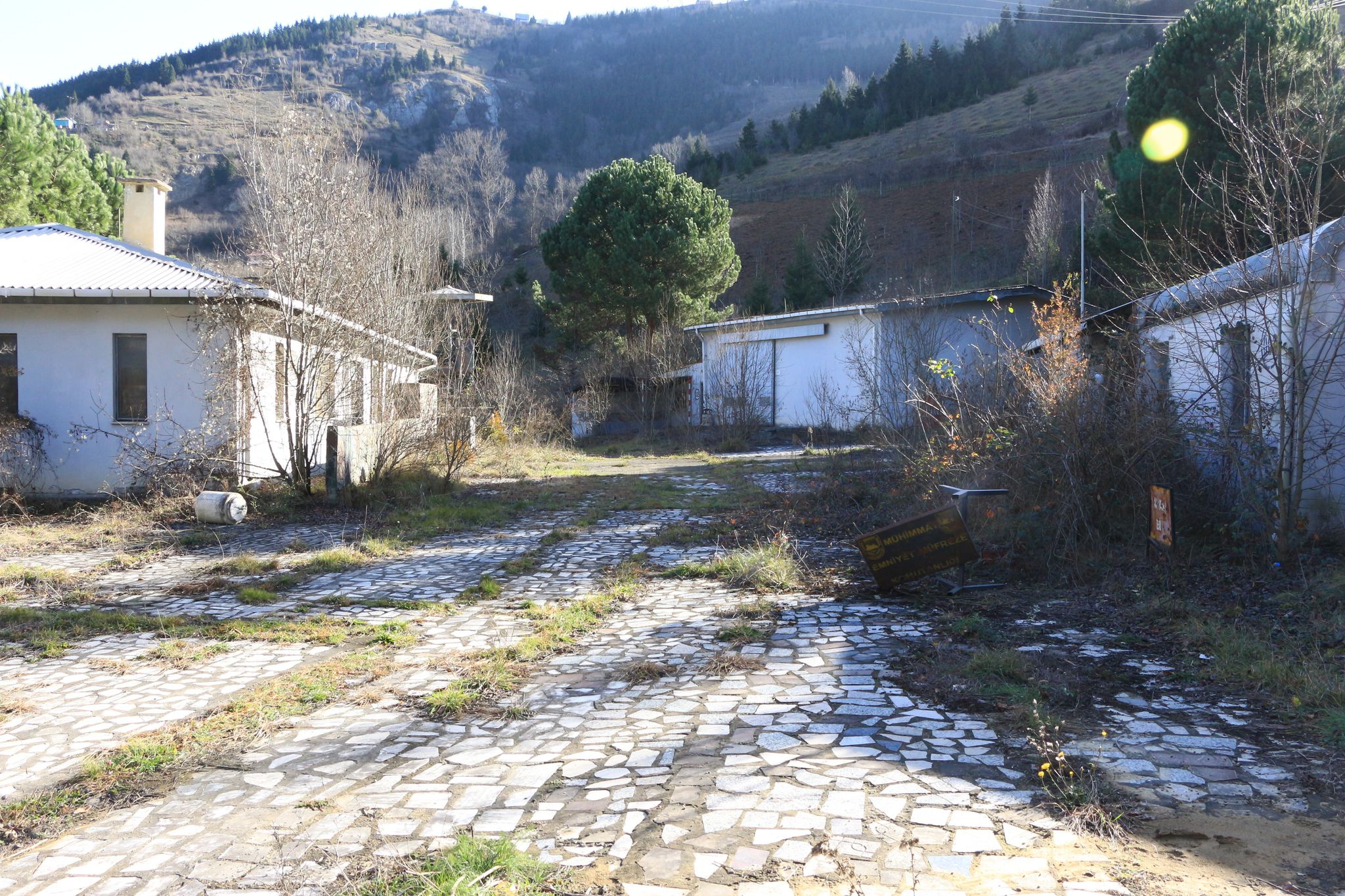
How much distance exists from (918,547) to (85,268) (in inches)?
526

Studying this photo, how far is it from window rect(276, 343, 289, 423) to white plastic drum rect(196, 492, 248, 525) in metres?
1.45

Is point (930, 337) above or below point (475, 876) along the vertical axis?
above

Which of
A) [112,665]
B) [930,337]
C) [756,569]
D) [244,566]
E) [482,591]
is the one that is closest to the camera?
[112,665]

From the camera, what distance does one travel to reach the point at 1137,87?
2155cm

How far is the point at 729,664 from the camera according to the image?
18.7 feet

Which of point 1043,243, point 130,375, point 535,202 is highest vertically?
point 535,202

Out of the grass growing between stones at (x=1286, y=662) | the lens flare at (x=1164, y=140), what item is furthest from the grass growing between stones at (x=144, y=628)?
the lens flare at (x=1164, y=140)

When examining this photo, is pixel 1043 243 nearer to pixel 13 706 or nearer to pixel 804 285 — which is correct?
pixel 804 285

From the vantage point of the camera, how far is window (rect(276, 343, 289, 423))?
12.8 metres

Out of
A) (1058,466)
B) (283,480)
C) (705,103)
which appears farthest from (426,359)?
(705,103)

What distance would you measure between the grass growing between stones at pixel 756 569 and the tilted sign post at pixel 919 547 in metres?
0.87

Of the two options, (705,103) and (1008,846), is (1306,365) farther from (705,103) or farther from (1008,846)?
(705,103)

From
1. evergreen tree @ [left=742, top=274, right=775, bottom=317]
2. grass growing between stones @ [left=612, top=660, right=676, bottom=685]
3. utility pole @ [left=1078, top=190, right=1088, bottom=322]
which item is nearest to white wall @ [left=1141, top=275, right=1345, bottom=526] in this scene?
utility pole @ [left=1078, top=190, right=1088, bottom=322]

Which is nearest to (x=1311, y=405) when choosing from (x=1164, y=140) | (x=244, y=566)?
(x=244, y=566)
